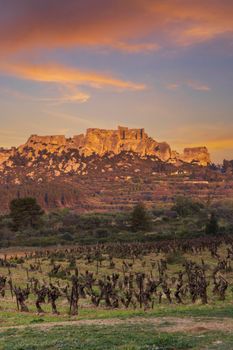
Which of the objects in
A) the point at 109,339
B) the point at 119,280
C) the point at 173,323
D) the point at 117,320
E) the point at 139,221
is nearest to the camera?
the point at 109,339

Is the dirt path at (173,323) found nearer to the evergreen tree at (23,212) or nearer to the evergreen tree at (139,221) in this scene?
the evergreen tree at (139,221)

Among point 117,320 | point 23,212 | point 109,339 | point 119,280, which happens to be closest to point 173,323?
point 117,320

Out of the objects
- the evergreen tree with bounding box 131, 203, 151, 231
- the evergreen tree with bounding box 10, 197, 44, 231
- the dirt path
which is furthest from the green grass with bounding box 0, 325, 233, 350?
the evergreen tree with bounding box 10, 197, 44, 231

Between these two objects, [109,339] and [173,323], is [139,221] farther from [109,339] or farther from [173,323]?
[109,339]

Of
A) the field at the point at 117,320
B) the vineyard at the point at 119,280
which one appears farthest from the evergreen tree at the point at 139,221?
the field at the point at 117,320

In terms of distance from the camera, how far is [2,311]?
2867cm

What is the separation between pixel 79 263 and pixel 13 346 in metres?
39.6

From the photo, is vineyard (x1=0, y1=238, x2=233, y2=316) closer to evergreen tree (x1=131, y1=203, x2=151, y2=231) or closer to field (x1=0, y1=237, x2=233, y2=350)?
field (x1=0, y1=237, x2=233, y2=350)

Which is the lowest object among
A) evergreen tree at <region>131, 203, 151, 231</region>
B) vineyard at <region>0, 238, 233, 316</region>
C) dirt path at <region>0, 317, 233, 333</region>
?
vineyard at <region>0, 238, 233, 316</region>

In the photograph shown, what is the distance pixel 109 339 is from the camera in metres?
16.9

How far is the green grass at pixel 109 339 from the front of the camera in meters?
15.6

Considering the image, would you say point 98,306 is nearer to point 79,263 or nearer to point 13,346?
point 13,346

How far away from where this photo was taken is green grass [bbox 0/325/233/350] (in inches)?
613

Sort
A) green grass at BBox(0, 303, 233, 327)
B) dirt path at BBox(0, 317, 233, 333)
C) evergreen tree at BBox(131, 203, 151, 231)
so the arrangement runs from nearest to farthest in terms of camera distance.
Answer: dirt path at BBox(0, 317, 233, 333) < green grass at BBox(0, 303, 233, 327) < evergreen tree at BBox(131, 203, 151, 231)
